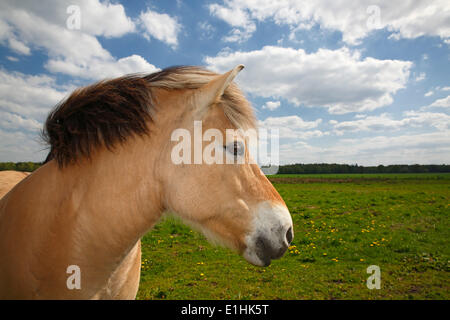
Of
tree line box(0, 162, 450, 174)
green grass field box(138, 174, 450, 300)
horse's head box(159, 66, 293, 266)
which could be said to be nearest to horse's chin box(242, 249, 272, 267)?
horse's head box(159, 66, 293, 266)

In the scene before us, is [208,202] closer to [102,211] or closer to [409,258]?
[102,211]

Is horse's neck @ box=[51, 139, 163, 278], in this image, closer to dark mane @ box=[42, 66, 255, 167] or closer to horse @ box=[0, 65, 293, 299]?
horse @ box=[0, 65, 293, 299]

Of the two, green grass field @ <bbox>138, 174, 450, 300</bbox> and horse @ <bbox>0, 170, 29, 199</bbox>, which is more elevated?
horse @ <bbox>0, 170, 29, 199</bbox>

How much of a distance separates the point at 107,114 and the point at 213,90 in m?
0.81

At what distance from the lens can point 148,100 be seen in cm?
183

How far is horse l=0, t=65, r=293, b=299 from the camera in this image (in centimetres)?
166

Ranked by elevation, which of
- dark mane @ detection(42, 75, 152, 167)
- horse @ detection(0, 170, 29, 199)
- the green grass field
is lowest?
the green grass field

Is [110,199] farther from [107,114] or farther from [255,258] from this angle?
[255,258]

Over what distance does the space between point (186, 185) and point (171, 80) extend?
88 centimetres

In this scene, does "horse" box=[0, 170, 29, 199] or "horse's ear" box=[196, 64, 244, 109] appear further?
"horse" box=[0, 170, 29, 199]

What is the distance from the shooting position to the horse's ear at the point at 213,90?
171cm

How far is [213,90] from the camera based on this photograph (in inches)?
70.3
